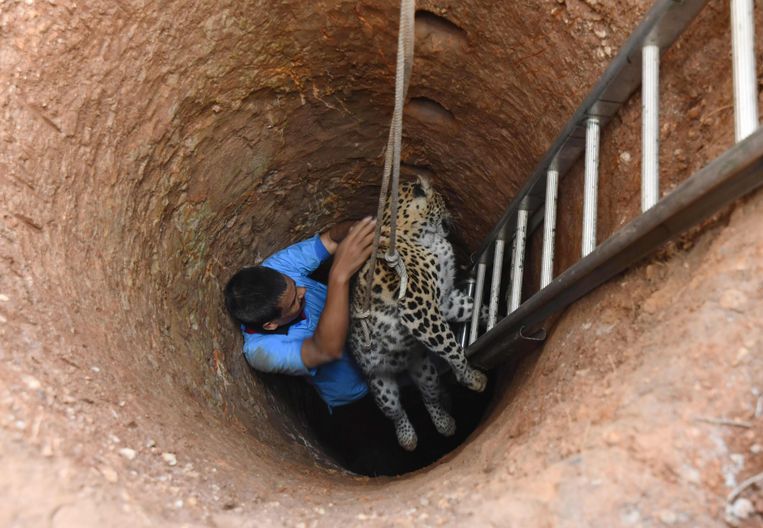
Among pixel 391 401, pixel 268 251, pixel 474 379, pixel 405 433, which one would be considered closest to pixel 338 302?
pixel 391 401

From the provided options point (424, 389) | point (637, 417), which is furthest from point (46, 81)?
point (424, 389)

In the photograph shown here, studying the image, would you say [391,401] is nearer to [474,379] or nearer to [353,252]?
[474,379]

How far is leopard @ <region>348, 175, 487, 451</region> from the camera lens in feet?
13.8

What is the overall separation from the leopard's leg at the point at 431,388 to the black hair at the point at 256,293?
46.2 inches

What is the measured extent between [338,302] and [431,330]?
66cm

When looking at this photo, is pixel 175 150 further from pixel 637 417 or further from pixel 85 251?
pixel 637 417

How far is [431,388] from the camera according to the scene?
4.78 meters

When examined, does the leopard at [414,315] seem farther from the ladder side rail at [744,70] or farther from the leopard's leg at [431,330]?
the ladder side rail at [744,70]

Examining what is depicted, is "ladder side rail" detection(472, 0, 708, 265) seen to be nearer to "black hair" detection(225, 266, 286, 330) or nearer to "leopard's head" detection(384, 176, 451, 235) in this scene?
"leopard's head" detection(384, 176, 451, 235)

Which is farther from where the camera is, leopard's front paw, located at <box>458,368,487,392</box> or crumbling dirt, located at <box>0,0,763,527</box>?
leopard's front paw, located at <box>458,368,487,392</box>

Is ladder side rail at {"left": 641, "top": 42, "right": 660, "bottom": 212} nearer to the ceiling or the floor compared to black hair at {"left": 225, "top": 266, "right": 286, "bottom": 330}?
nearer to the ceiling

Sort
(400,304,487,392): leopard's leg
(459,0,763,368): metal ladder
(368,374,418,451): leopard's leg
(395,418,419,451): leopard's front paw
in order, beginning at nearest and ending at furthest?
(459,0,763,368): metal ladder, (400,304,487,392): leopard's leg, (368,374,418,451): leopard's leg, (395,418,419,451): leopard's front paw

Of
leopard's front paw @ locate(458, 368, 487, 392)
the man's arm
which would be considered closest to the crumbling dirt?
leopard's front paw @ locate(458, 368, 487, 392)

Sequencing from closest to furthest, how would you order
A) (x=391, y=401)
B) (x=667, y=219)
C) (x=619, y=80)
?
(x=667, y=219)
(x=619, y=80)
(x=391, y=401)
